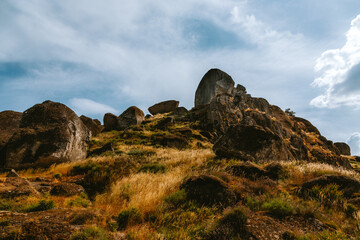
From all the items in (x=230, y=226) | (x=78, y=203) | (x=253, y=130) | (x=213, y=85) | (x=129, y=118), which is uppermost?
(x=213, y=85)

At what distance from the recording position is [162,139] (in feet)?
76.2

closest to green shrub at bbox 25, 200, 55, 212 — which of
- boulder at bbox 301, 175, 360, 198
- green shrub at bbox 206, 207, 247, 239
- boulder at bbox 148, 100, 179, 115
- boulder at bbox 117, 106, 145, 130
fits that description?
green shrub at bbox 206, 207, 247, 239

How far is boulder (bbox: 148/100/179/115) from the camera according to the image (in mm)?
55750

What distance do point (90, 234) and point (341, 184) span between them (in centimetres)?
882

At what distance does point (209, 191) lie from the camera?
6.30 meters

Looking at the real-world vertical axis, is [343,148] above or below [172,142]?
above

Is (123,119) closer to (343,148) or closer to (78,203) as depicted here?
(78,203)

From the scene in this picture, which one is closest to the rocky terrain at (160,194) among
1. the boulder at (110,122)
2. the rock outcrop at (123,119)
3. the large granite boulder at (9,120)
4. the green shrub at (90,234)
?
the green shrub at (90,234)

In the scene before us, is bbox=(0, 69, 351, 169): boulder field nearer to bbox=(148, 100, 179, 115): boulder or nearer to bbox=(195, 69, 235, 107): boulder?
bbox=(195, 69, 235, 107): boulder

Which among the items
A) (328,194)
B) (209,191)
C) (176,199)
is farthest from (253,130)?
(176,199)

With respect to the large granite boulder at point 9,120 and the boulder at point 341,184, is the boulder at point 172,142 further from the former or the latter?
the boulder at point 341,184

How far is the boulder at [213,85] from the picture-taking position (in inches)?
1871

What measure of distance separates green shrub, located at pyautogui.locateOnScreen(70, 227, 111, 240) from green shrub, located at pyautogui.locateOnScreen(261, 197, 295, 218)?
4340mm

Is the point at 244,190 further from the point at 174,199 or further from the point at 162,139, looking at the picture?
the point at 162,139
